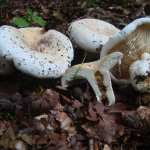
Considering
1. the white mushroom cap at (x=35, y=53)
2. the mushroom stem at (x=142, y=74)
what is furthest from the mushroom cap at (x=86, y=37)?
the mushroom stem at (x=142, y=74)

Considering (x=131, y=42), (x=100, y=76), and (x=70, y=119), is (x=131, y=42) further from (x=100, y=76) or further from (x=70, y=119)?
(x=70, y=119)

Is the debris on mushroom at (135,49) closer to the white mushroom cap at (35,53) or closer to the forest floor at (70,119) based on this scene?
the forest floor at (70,119)

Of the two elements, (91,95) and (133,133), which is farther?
(91,95)

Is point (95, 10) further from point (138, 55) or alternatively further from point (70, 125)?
point (70, 125)

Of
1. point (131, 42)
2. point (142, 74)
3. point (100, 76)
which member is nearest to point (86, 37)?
point (131, 42)

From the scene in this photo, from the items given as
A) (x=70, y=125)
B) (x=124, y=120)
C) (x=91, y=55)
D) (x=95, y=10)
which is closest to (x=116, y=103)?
(x=124, y=120)

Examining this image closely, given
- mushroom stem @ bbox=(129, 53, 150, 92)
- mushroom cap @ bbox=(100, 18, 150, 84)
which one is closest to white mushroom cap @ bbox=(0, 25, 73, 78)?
mushroom cap @ bbox=(100, 18, 150, 84)
